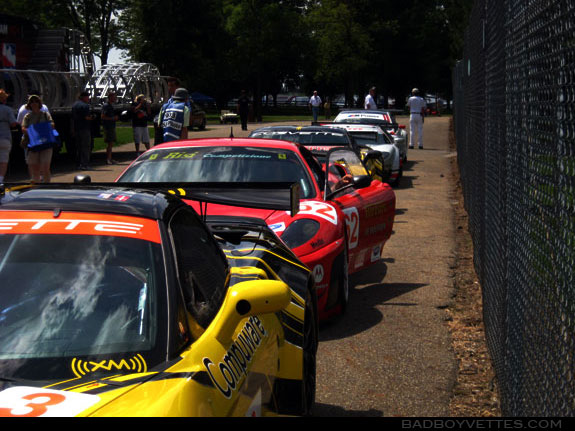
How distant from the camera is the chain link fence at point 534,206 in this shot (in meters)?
2.75

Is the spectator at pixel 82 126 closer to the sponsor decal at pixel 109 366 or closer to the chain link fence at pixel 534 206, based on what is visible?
the chain link fence at pixel 534 206

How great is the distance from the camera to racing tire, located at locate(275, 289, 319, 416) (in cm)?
404

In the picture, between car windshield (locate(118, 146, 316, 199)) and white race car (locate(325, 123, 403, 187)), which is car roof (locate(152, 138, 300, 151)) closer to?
car windshield (locate(118, 146, 316, 199))

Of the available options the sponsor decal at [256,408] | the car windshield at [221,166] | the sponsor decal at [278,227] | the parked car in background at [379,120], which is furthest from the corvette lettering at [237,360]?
the parked car in background at [379,120]

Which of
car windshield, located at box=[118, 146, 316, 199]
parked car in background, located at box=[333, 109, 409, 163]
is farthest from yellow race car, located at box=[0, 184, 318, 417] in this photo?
parked car in background, located at box=[333, 109, 409, 163]

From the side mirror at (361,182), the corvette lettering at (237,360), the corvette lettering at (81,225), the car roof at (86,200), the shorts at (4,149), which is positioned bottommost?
the corvette lettering at (237,360)

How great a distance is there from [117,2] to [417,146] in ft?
167

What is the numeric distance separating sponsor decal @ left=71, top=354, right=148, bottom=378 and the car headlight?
13.1ft

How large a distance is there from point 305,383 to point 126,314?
154cm

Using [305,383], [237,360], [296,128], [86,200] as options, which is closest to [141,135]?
[296,128]

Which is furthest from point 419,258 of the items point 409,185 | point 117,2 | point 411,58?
point 411,58

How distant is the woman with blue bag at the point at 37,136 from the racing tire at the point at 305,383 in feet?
35.3

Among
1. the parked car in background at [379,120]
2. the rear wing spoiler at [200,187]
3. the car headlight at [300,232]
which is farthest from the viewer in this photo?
the parked car in background at [379,120]

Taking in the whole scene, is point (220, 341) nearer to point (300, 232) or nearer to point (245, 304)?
point (245, 304)
